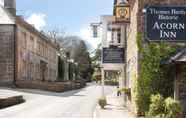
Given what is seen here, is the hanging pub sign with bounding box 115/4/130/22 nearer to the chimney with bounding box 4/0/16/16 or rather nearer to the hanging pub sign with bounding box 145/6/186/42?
the hanging pub sign with bounding box 145/6/186/42

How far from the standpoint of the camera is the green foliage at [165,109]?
16.3 m

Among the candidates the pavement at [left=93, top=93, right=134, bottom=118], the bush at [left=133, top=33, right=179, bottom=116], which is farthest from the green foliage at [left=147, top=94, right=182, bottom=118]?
the pavement at [left=93, top=93, right=134, bottom=118]

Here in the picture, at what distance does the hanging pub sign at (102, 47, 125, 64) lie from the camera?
2823 centimetres

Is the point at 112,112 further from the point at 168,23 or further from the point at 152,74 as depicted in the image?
the point at 168,23

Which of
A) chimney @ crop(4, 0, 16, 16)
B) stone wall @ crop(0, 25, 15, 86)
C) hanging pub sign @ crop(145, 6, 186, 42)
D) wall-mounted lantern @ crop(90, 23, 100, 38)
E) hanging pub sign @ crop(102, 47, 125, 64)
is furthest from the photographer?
chimney @ crop(4, 0, 16, 16)

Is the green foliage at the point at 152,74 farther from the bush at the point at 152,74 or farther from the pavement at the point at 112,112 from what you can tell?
the pavement at the point at 112,112

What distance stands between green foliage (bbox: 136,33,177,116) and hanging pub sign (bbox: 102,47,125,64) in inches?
309

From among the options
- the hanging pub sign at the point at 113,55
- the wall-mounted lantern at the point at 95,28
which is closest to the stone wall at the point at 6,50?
the wall-mounted lantern at the point at 95,28

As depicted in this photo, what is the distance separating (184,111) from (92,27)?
62.0 feet

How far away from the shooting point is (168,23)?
763 inches

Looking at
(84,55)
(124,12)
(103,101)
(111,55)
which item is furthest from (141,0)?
(84,55)

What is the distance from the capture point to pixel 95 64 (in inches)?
4875

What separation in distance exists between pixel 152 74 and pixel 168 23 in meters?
2.19

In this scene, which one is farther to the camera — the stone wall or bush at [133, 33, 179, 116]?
the stone wall
